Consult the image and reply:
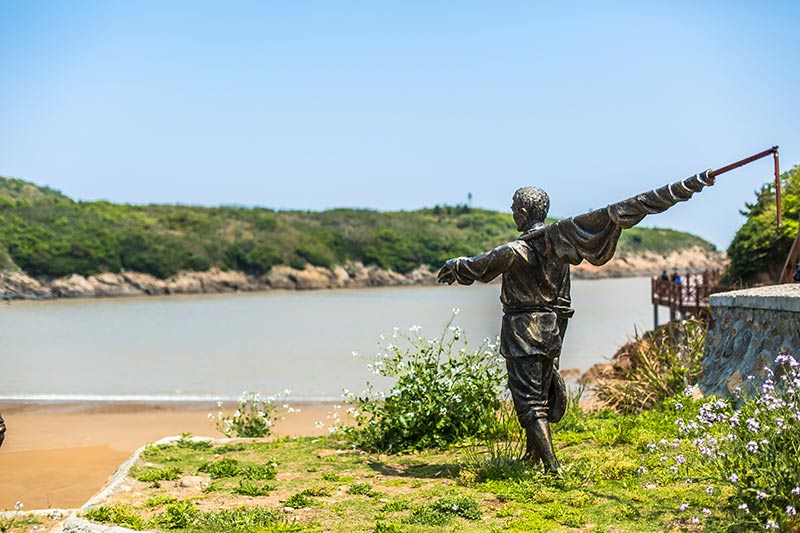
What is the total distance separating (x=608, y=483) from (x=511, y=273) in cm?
180

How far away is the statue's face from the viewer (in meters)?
7.19

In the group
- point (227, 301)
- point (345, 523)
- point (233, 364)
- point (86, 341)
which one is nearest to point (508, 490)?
point (345, 523)

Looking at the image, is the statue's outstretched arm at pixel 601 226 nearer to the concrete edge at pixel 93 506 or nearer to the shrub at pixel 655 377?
the concrete edge at pixel 93 506

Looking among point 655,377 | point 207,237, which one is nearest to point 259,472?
point 655,377

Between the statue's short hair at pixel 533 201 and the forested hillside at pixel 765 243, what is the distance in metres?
14.3

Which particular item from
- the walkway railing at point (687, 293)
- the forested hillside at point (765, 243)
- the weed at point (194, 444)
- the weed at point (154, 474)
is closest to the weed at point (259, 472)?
the weed at point (154, 474)

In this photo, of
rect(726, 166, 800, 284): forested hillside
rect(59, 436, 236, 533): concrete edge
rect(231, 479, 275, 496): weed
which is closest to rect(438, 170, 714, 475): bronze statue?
rect(231, 479, 275, 496): weed

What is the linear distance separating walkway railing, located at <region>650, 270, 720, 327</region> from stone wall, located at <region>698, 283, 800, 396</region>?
8.85 meters

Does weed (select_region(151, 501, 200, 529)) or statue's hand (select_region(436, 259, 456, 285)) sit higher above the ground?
statue's hand (select_region(436, 259, 456, 285))

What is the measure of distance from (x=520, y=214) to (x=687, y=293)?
52.1 ft

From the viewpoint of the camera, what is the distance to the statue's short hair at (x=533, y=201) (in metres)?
7.18

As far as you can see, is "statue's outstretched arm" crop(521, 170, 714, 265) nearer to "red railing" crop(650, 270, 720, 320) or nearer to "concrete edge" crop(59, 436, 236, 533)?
"concrete edge" crop(59, 436, 236, 533)

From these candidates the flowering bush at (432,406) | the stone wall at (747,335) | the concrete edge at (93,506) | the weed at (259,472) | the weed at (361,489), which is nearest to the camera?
the concrete edge at (93,506)

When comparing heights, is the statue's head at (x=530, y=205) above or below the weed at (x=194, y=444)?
above
